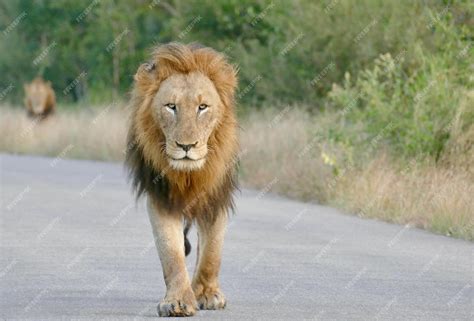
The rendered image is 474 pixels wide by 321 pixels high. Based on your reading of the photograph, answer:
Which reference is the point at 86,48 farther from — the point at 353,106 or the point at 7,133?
the point at 353,106

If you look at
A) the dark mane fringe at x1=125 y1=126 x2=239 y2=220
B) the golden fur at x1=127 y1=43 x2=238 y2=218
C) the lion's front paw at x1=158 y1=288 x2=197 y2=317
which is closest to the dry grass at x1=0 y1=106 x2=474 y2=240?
the dark mane fringe at x1=125 y1=126 x2=239 y2=220

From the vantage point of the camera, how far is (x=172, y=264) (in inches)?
333

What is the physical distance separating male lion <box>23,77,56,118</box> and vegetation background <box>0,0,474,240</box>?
555 millimetres

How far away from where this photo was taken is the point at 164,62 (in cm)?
862

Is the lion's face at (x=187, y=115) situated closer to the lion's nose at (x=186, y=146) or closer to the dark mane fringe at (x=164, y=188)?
the lion's nose at (x=186, y=146)

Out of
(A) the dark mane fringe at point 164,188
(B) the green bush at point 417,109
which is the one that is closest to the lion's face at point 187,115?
(A) the dark mane fringe at point 164,188

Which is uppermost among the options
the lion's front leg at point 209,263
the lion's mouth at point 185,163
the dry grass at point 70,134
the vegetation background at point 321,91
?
the lion's mouth at point 185,163

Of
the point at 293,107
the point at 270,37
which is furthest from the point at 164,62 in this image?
the point at 270,37

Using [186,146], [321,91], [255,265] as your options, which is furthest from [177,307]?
[321,91]

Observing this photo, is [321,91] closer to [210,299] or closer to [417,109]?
[417,109]

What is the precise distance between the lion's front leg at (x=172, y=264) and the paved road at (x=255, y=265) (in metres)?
0.14

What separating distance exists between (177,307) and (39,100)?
99.3 ft

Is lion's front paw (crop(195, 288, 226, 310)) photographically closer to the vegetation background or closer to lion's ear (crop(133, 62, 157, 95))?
lion's ear (crop(133, 62, 157, 95))

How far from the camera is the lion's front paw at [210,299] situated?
342 inches
